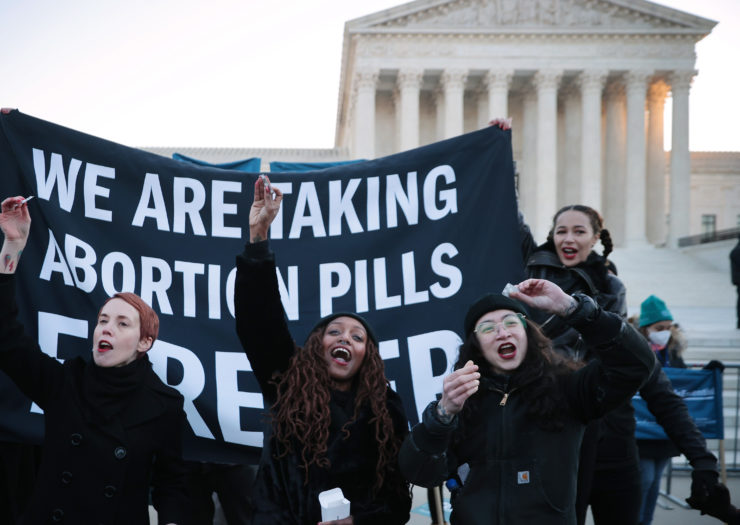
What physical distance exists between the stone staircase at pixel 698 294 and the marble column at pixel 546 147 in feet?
15.3

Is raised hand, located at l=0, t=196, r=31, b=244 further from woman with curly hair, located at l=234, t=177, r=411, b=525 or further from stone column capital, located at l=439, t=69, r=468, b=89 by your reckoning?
stone column capital, located at l=439, t=69, r=468, b=89

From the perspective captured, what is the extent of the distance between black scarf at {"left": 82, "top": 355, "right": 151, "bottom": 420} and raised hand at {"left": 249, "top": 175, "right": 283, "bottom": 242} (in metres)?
0.75

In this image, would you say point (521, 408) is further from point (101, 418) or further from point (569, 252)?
point (101, 418)

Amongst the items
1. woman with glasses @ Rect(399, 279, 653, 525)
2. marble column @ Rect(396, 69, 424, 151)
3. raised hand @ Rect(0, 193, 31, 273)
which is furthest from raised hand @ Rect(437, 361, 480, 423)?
marble column @ Rect(396, 69, 424, 151)

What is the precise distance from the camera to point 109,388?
3.00 metres

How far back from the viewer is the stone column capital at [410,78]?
1560 inches

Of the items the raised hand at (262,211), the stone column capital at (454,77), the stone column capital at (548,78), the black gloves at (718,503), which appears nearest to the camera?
the raised hand at (262,211)

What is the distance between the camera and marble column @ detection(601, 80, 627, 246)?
41.8 m

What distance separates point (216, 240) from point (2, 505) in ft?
5.67

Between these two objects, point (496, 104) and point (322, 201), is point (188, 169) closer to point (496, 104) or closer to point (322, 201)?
point (322, 201)

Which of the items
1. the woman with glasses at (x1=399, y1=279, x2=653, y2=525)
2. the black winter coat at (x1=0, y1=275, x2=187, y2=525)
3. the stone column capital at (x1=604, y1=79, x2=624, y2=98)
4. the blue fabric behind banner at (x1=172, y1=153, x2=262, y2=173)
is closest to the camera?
the woman with glasses at (x1=399, y1=279, x2=653, y2=525)

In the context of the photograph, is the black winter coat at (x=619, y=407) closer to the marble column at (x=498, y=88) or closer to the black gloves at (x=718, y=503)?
the black gloves at (x=718, y=503)

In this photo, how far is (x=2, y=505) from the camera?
3.77 metres

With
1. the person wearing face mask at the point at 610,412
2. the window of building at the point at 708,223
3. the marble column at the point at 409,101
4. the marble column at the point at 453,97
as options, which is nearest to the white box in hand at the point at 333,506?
the person wearing face mask at the point at 610,412
